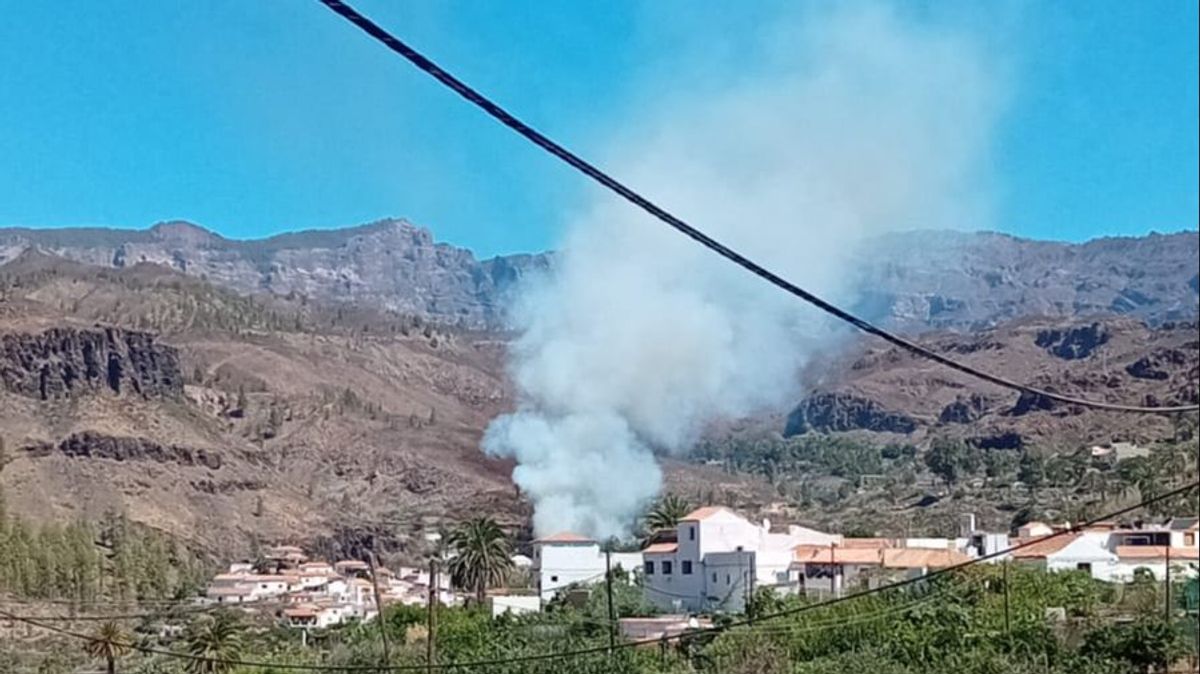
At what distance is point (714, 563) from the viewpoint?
127 feet

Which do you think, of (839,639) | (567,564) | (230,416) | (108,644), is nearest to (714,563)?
(567,564)

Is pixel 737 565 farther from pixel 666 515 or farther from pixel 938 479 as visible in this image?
pixel 938 479

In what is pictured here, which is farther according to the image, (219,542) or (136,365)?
(136,365)

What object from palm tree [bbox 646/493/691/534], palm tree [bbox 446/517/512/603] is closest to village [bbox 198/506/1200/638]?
palm tree [bbox 446/517/512/603]

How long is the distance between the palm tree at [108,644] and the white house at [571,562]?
16.3 metres

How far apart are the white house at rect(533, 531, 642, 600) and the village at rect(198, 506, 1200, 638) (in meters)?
0.04

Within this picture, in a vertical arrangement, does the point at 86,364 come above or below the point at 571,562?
above

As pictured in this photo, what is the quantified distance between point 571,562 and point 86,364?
131ft

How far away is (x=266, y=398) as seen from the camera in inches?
3856

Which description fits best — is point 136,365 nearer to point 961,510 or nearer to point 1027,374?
point 961,510

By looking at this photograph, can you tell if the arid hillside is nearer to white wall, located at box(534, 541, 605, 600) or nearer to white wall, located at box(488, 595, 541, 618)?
white wall, located at box(534, 541, 605, 600)

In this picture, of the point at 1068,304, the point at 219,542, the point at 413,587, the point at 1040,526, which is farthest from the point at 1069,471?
the point at 1068,304

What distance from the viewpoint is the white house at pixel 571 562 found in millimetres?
44719

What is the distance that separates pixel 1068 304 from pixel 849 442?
85.0 m
